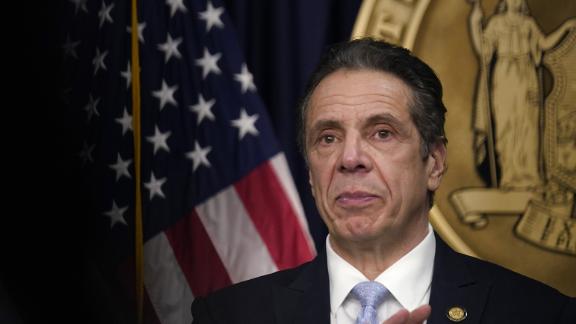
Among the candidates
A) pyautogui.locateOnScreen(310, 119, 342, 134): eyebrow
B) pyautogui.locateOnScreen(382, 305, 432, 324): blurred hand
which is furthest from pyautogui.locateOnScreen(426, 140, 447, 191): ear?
pyautogui.locateOnScreen(382, 305, 432, 324): blurred hand

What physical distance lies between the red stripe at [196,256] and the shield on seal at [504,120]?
81 cm

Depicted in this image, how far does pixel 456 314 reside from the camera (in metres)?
1.67

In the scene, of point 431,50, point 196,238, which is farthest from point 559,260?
point 196,238

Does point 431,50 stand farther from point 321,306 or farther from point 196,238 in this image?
point 321,306

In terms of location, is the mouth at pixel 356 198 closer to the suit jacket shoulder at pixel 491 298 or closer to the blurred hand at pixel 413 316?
the suit jacket shoulder at pixel 491 298

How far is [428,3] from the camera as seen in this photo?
3.03 metres

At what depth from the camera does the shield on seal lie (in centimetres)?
302

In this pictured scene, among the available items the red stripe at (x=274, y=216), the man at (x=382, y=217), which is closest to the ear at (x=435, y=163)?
the man at (x=382, y=217)

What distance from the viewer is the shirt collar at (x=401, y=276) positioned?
1739 millimetres

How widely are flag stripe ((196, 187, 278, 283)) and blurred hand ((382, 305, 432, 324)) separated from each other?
1.42 metres

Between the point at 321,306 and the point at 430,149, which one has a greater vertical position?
the point at 430,149

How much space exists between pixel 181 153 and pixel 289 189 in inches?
15.6

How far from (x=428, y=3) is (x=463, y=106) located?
40 centimetres

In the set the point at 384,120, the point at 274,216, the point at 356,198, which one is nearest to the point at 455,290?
the point at 356,198
